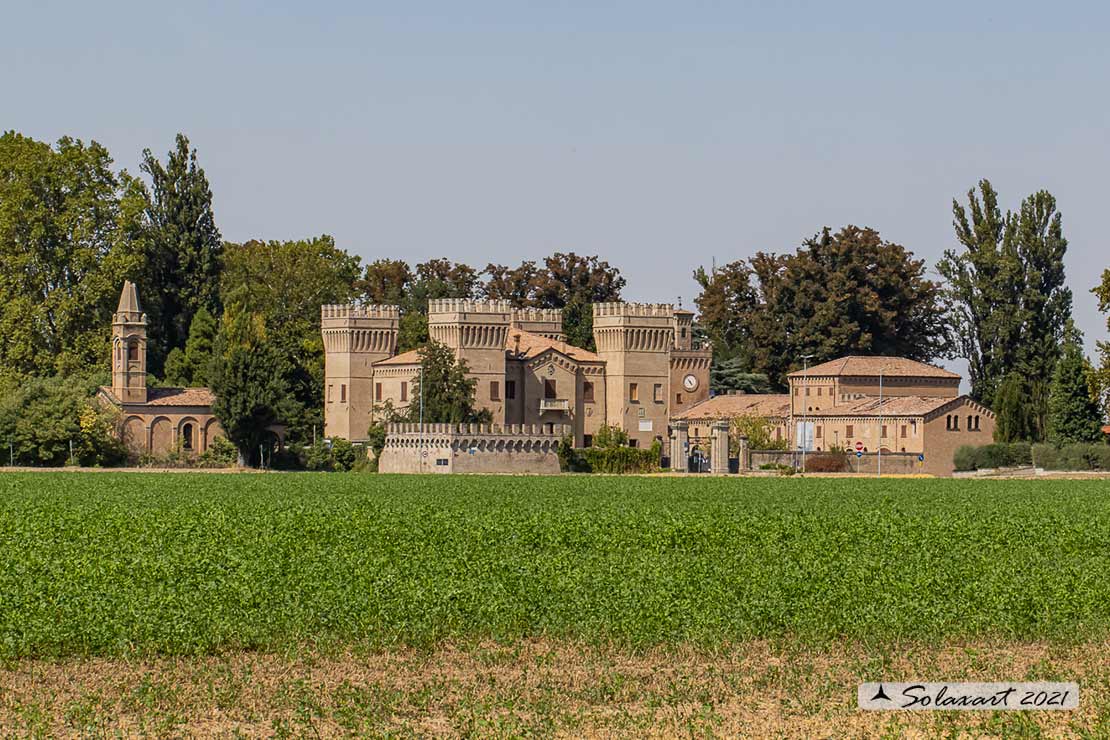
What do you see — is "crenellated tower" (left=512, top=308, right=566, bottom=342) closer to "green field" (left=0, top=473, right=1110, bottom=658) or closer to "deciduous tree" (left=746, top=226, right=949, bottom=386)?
"deciduous tree" (left=746, top=226, right=949, bottom=386)

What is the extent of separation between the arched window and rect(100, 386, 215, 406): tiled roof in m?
1.17

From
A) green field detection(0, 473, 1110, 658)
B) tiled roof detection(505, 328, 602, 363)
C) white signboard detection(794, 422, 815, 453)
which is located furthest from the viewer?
tiled roof detection(505, 328, 602, 363)

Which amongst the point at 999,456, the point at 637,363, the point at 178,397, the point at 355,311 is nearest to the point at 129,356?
the point at 178,397

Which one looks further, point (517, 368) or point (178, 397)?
point (517, 368)

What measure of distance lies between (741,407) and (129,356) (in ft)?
107

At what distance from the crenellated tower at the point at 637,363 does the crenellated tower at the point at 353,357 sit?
11.2 metres

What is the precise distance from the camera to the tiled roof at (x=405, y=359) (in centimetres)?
9646

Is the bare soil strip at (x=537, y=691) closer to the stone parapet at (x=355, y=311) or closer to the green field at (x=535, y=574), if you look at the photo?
the green field at (x=535, y=574)

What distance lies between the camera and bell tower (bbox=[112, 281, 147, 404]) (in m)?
91.9

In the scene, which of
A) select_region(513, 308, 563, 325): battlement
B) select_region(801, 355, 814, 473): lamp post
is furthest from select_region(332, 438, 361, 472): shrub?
select_region(513, 308, 563, 325): battlement

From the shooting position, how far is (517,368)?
99438 mm

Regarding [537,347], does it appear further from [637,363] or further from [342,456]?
[342,456]

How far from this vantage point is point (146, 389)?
3656 inches

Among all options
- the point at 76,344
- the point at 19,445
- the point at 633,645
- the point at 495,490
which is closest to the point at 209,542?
the point at 633,645
